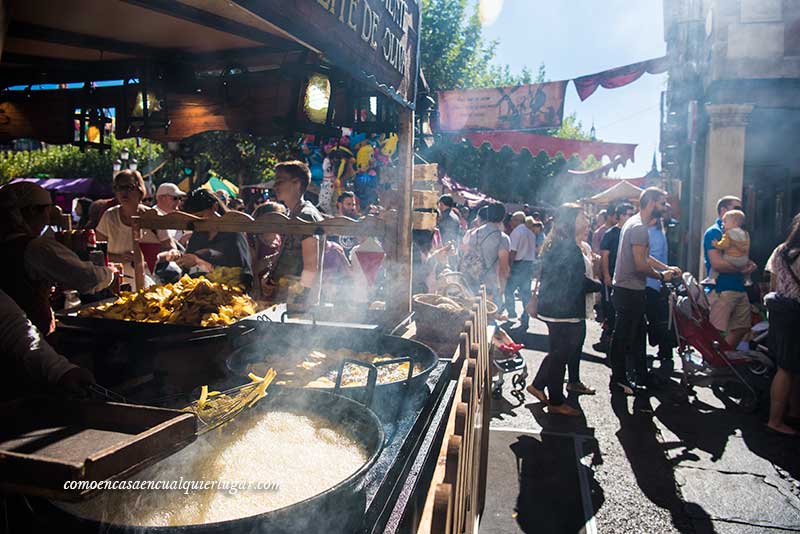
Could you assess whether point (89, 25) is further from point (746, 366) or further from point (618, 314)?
point (746, 366)

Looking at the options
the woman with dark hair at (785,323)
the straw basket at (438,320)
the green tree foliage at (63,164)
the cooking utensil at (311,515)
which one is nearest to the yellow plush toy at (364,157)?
the woman with dark hair at (785,323)

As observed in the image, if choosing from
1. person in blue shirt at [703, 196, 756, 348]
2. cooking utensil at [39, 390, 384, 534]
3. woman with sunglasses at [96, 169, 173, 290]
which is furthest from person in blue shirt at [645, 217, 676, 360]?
cooking utensil at [39, 390, 384, 534]

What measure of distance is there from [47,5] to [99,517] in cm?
299

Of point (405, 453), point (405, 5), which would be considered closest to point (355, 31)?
point (405, 5)

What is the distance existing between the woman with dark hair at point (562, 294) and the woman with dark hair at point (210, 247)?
2909 mm

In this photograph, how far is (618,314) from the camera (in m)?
6.26

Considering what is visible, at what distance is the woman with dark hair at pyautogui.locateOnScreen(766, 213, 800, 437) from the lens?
4.72m

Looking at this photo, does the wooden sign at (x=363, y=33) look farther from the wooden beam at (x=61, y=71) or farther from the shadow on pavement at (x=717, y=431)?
the shadow on pavement at (x=717, y=431)

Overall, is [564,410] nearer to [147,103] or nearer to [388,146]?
[147,103]

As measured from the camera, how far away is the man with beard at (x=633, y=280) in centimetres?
589

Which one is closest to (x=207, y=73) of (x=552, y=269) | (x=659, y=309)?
(x=552, y=269)

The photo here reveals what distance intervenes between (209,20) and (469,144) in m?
27.4

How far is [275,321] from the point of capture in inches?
126

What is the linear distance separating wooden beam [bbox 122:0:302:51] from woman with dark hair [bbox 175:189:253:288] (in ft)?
5.08
